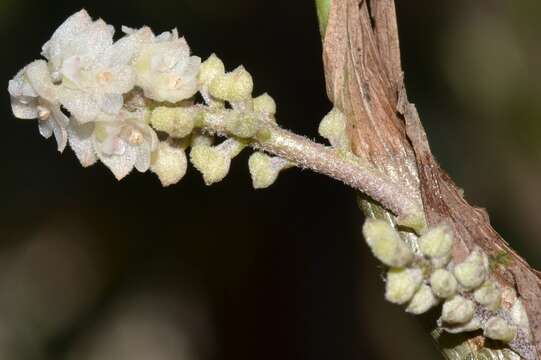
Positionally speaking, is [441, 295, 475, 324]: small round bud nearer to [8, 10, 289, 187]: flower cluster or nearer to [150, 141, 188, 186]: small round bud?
[8, 10, 289, 187]: flower cluster

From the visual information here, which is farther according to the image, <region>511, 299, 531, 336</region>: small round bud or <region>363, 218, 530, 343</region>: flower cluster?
<region>511, 299, 531, 336</region>: small round bud

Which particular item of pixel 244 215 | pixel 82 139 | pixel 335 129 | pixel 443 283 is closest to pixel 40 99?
pixel 82 139

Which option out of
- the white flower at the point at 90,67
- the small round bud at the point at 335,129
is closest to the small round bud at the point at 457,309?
the small round bud at the point at 335,129

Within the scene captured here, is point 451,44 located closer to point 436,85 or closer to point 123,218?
point 436,85

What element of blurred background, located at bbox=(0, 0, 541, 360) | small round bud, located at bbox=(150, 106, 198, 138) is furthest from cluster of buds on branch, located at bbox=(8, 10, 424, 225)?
blurred background, located at bbox=(0, 0, 541, 360)

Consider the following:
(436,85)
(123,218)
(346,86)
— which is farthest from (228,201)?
(346,86)
